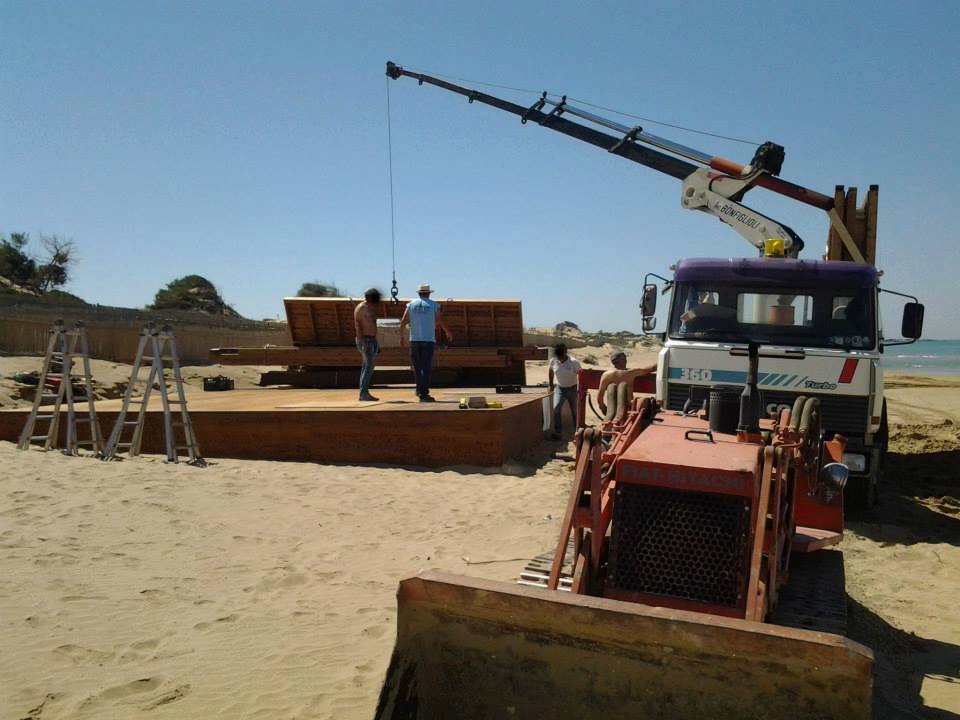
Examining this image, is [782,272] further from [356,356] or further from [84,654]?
[356,356]

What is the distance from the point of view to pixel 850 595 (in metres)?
5.44

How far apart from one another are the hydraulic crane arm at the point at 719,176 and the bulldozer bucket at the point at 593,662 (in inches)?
294

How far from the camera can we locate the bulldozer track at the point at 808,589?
12.7ft

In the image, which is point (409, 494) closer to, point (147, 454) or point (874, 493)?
point (147, 454)

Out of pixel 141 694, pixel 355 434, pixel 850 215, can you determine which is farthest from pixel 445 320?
pixel 141 694

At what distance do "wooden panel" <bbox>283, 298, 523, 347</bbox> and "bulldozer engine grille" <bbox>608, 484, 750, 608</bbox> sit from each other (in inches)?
446

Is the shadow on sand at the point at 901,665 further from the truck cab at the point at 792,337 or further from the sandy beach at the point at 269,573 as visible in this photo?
the truck cab at the point at 792,337

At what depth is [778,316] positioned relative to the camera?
749 centimetres

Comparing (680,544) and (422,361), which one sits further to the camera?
(422,361)

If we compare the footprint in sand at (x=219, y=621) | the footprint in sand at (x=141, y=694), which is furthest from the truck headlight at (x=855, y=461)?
the footprint in sand at (x=141, y=694)

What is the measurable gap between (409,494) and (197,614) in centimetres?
373

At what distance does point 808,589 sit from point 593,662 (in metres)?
2.08

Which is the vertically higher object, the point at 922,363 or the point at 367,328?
the point at 367,328

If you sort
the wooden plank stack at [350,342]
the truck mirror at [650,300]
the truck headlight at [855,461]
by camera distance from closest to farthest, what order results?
1. the truck headlight at [855,461]
2. the truck mirror at [650,300]
3. the wooden plank stack at [350,342]
